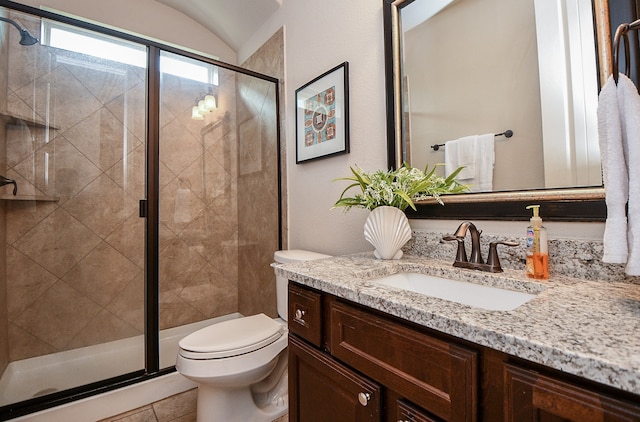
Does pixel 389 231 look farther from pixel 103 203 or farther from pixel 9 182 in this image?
pixel 9 182

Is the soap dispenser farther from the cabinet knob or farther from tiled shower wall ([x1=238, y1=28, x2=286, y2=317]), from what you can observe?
tiled shower wall ([x1=238, y1=28, x2=286, y2=317])

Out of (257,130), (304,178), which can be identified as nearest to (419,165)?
(304,178)

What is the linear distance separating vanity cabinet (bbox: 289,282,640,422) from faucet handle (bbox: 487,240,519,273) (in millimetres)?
412

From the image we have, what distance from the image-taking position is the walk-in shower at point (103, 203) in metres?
1.71

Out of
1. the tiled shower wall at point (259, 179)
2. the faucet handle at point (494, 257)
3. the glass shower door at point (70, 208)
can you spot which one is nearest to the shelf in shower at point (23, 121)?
the glass shower door at point (70, 208)

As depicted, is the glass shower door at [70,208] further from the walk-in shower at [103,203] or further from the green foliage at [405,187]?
the green foliage at [405,187]

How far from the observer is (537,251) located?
0.77m

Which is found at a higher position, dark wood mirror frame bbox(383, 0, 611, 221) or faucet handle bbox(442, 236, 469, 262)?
dark wood mirror frame bbox(383, 0, 611, 221)

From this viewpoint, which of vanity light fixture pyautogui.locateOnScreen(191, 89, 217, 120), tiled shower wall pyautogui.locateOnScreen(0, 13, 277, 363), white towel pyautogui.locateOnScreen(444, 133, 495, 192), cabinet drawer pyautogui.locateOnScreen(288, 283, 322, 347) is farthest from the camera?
vanity light fixture pyautogui.locateOnScreen(191, 89, 217, 120)

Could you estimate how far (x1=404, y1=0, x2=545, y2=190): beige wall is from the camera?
91 centimetres

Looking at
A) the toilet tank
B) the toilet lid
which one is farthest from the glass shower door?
the toilet tank

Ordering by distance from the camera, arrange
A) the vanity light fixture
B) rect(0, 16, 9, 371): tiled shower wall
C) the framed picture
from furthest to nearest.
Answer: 1. the vanity light fixture
2. rect(0, 16, 9, 371): tiled shower wall
3. the framed picture

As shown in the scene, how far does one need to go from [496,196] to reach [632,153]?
0.41m

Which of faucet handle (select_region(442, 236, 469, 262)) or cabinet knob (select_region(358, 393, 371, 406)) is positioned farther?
faucet handle (select_region(442, 236, 469, 262))
